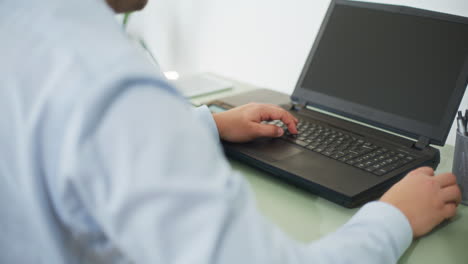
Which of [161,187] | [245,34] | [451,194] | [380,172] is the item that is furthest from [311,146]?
[245,34]

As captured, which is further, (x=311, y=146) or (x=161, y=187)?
(x=311, y=146)

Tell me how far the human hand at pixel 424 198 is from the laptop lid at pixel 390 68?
16 cm

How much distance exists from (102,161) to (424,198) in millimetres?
441

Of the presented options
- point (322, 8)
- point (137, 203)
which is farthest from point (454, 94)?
point (137, 203)

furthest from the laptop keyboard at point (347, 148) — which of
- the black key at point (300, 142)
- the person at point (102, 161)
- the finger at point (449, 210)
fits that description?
the person at point (102, 161)

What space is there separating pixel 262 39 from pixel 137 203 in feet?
3.72

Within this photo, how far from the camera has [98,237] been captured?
387mm

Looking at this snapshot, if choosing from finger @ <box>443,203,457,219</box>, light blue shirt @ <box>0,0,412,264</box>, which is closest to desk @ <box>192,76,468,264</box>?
finger @ <box>443,203,457,219</box>

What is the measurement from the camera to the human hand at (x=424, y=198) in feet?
1.88

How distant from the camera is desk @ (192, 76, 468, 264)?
1.88ft

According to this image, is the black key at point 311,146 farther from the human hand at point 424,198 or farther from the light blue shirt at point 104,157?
the light blue shirt at point 104,157

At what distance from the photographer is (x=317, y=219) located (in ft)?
2.09

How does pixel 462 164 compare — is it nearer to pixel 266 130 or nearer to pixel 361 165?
pixel 361 165

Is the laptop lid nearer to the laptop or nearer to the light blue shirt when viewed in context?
the laptop
